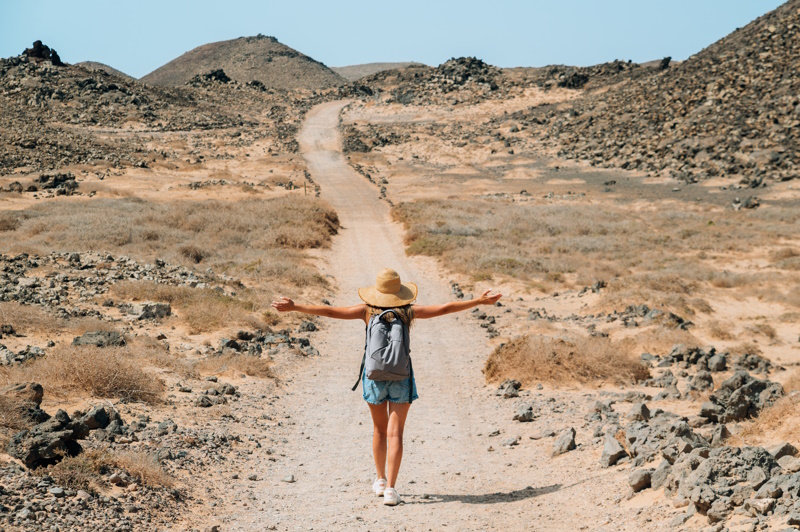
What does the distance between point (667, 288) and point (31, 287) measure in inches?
718

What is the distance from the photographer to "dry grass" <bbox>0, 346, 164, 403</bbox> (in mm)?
10070

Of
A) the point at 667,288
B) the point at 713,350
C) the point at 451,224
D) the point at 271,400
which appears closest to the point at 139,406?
the point at 271,400

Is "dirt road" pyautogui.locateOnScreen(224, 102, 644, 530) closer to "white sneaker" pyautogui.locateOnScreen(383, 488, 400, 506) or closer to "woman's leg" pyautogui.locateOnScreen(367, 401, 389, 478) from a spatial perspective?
"white sneaker" pyautogui.locateOnScreen(383, 488, 400, 506)

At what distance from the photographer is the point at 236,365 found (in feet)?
42.9

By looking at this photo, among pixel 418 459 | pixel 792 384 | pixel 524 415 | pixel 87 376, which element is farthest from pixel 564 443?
pixel 792 384

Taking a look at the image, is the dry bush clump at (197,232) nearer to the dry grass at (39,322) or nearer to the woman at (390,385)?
the dry grass at (39,322)

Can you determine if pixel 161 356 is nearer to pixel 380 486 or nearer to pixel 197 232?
pixel 380 486

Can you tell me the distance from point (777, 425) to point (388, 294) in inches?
207

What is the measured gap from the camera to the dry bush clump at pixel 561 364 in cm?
1291

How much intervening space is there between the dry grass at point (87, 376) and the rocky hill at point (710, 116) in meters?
46.9

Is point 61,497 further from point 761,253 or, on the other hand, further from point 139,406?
point 761,253

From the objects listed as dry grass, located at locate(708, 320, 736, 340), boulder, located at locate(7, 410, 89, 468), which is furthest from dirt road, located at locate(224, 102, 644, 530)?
dry grass, located at locate(708, 320, 736, 340)

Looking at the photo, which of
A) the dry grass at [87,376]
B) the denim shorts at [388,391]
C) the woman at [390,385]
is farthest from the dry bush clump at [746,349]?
the dry grass at [87,376]

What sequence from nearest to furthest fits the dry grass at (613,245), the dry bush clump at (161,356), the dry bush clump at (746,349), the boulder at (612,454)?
1. the boulder at (612,454)
2. the dry bush clump at (161,356)
3. the dry bush clump at (746,349)
4. the dry grass at (613,245)
